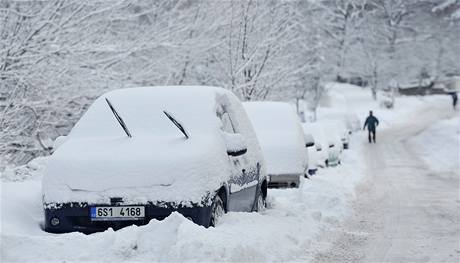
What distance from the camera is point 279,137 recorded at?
43.9 feet

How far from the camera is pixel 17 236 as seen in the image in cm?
583

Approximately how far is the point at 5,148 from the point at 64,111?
3596 mm

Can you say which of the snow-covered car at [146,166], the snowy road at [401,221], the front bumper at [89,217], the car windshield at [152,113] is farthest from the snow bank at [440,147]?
the front bumper at [89,217]

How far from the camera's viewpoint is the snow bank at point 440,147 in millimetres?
22672

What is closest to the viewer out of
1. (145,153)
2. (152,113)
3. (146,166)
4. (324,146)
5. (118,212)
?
(118,212)

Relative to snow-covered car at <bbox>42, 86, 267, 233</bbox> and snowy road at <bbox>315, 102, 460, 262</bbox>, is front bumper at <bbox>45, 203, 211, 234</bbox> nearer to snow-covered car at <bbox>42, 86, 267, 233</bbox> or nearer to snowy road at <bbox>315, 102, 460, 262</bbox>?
snow-covered car at <bbox>42, 86, 267, 233</bbox>

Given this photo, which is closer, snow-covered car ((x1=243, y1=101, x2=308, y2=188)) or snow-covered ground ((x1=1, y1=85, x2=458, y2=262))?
snow-covered ground ((x1=1, y1=85, x2=458, y2=262))

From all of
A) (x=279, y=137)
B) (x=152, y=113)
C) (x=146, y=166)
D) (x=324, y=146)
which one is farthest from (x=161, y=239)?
(x=324, y=146)

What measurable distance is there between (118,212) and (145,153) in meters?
0.64

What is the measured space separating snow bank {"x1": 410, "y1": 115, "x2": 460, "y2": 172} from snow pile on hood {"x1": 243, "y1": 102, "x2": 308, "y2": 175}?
829cm

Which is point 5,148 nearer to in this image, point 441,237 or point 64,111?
point 64,111

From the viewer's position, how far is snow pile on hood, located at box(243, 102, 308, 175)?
12838 mm

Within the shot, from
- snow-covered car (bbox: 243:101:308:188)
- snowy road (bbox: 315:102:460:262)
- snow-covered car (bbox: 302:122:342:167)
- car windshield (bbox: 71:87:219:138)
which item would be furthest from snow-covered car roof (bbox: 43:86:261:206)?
snow-covered car (bbox: 302:122:342:167)

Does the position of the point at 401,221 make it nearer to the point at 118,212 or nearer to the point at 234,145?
the point at 234,145
